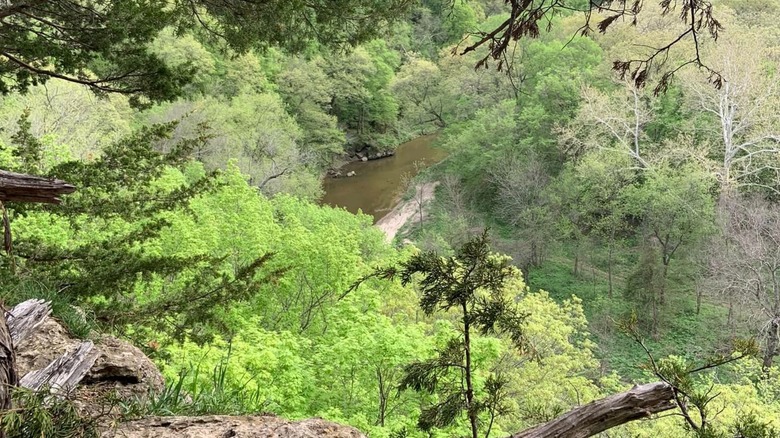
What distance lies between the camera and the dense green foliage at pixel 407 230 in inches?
219

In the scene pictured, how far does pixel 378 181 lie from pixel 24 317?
31940mm

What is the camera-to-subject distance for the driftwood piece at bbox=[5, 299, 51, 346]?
9.55ft

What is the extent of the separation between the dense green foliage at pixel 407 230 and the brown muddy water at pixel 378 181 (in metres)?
1.48

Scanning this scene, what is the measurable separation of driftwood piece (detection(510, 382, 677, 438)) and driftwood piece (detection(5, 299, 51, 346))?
8.79ft

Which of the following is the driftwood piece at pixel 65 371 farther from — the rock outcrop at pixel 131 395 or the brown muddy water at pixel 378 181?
the brown muddy water at pixel 378 181

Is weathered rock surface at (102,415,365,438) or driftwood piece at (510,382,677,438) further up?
driftwood piece at (510,382,677,438)

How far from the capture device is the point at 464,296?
3.45m

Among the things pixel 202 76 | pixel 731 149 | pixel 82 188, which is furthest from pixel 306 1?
pixel 202 76

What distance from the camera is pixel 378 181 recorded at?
114ft

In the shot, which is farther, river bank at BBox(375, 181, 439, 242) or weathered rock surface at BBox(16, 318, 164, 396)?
river bank at BBox(375, 181, 439, 242)

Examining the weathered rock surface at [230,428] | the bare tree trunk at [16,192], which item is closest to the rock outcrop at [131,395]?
the weathered rock surface at [230,428]

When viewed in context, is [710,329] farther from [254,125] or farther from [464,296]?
[254,125]

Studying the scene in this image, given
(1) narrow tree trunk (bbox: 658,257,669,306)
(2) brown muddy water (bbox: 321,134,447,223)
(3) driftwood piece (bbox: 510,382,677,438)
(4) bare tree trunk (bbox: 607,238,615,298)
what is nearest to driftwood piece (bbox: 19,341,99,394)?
(3) driftwood piece (bbox: 510,382,677,438)

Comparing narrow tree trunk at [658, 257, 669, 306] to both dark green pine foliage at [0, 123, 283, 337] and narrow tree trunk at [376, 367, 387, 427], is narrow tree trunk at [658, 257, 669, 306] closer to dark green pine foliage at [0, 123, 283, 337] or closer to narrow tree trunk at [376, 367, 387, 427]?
narrow tree trunk at [376, 367, 387, 427]
